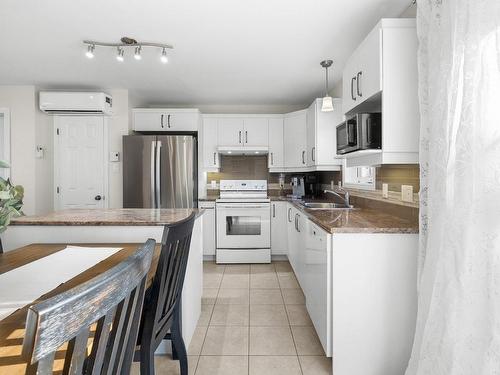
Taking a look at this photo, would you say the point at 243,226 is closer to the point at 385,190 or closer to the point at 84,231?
the point at 385,190

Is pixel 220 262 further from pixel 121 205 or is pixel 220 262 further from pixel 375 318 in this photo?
pixel 375 318

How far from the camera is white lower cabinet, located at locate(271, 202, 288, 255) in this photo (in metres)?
3.93

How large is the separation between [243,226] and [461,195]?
2.89m

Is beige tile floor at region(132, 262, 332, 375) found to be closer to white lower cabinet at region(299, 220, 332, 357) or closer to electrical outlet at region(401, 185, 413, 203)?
white lower cabinet at region(299, 220, 332, 357)

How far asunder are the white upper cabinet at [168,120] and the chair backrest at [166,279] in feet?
9.54

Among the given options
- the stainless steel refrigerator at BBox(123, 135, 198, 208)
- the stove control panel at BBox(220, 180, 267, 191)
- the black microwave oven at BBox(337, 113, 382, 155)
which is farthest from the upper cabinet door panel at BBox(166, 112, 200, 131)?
the black microwave oven at BBox(337, 113, 382, 155)

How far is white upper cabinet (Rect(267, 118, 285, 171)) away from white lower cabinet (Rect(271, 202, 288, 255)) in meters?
0.63

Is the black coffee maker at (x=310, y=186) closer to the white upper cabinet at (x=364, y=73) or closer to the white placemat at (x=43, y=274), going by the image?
the white upper cabinet at (x=364, y=73)

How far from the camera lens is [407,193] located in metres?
1.92

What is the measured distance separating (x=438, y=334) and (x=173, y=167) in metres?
3.15

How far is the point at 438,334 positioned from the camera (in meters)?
1.25

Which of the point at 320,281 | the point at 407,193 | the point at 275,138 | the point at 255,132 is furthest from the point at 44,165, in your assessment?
the point at 407,193

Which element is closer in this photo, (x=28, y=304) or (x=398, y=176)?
(x=28, y=304)

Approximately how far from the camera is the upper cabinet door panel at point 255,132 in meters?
4.15
